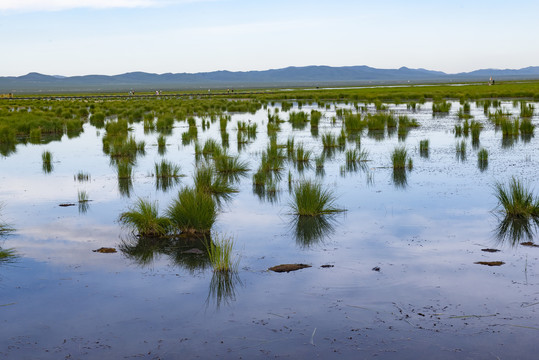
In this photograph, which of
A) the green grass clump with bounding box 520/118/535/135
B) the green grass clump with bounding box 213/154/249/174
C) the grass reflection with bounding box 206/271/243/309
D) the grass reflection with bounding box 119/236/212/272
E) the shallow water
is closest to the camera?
the shallow water

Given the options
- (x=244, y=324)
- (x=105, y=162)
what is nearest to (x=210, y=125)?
(x=105, y=162)

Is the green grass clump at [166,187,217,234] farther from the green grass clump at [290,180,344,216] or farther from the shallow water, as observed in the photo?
the green grass clump at [290,180,344,216]

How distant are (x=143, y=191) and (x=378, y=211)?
205 inches

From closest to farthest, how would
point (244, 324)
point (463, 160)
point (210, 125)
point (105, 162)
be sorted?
point (244, 324) → point (463, 160) → point (105, 162) → point (210, 125)

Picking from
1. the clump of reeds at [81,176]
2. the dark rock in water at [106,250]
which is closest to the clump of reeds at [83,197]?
the clump of reeds at [81,176]

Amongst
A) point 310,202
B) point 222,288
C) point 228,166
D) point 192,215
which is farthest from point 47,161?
point 222,288

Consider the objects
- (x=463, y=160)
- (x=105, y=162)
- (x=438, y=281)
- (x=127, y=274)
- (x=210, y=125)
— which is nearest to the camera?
(x=438, y=281)

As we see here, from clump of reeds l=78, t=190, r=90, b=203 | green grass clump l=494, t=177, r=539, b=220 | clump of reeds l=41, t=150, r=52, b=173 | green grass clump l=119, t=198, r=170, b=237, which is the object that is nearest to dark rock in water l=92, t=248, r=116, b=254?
green grass clump l=119, t=198, r=170, b=237

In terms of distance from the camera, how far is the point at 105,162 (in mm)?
18422

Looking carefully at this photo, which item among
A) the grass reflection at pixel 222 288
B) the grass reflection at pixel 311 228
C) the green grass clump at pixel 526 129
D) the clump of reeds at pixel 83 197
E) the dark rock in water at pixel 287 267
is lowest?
the grass reflection at pixel 222 288

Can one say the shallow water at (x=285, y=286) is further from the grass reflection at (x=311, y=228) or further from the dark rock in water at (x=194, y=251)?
the dark rock in water at (x=194, y=251)

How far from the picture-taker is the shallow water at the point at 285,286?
5.57 m

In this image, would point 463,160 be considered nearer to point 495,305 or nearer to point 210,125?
point 495,305

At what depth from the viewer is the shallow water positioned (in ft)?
18.3
